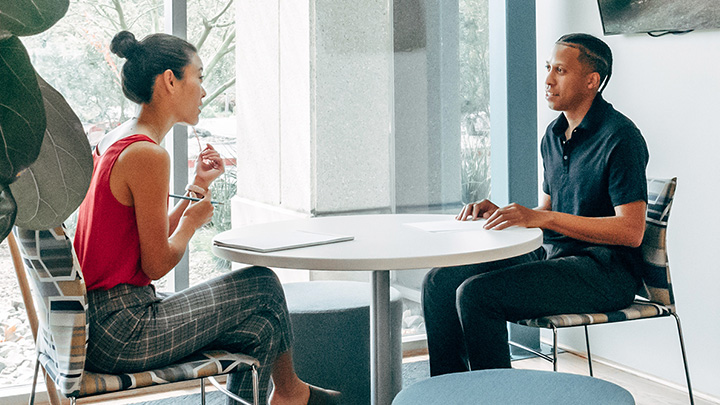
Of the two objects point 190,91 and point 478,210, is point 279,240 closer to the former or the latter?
point 190,91

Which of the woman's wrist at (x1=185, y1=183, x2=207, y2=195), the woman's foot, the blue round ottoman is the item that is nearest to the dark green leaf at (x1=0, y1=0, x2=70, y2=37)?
the blue round ottoman

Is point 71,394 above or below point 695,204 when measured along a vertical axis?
below

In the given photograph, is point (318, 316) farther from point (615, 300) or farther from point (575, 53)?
point (575, 53)

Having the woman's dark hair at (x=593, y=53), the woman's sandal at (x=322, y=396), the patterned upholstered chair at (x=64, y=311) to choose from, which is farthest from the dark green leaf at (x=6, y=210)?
the woman's dark hair at (x=593, y=53)

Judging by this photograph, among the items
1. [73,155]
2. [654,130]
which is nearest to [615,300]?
[654,130]

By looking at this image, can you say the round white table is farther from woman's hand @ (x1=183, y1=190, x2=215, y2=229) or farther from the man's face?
the man's face

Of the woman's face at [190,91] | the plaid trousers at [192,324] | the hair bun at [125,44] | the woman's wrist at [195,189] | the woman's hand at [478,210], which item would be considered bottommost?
the plaid trousers at [192,324]

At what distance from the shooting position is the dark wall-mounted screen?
2.60m

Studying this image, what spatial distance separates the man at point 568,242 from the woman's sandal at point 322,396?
35 centimetres

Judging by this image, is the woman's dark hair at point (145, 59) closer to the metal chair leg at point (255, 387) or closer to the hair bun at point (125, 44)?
the hair bun at point (125, 44)

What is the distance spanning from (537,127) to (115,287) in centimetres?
232

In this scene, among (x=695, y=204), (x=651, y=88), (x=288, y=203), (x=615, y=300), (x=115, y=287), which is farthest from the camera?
(x=288, y=203)

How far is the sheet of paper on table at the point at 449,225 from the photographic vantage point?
2.12 m

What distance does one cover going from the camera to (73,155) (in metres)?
0.39
